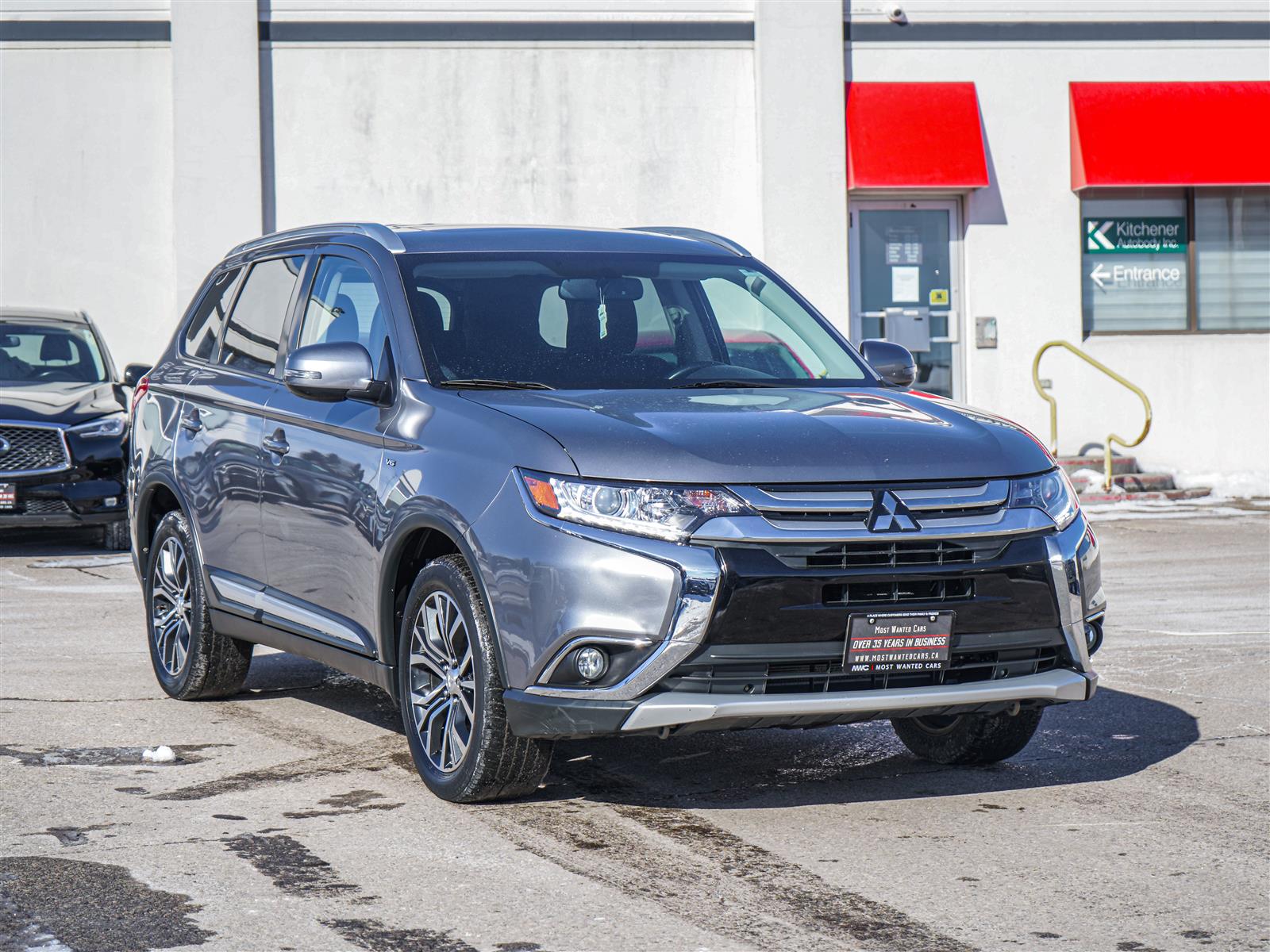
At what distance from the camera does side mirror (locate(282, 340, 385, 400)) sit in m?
Result: 5.95

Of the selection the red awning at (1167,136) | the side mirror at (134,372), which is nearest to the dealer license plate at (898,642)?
the side mirror at (134,372)

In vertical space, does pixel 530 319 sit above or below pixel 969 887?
above

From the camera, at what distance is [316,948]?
4.24m

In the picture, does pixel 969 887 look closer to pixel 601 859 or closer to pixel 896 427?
pixel 601 859

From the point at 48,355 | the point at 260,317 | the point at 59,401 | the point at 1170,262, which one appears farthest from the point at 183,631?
the point at 1170,262

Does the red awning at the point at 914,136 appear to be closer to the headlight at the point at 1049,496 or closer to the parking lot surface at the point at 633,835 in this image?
the parking lot surface at the point at 633,835

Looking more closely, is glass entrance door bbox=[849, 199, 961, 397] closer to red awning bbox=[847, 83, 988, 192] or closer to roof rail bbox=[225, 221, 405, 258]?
red awning bbox=[847, 83, 988, 192]

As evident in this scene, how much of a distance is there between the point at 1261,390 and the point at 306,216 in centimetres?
1075

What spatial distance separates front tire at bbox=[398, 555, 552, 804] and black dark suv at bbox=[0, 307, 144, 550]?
26.1 feet

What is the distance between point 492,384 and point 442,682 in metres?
0.99

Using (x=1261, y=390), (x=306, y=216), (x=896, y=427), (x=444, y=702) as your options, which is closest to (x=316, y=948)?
(x=444, y=702)

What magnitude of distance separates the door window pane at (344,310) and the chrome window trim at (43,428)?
6868mm

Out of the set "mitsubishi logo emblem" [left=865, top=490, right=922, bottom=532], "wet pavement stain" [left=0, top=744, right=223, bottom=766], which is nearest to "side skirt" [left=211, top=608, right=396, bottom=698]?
"wet pavement stain" [left=0, top=744, right=223, bottom=766]

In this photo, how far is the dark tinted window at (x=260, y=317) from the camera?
707 cm
